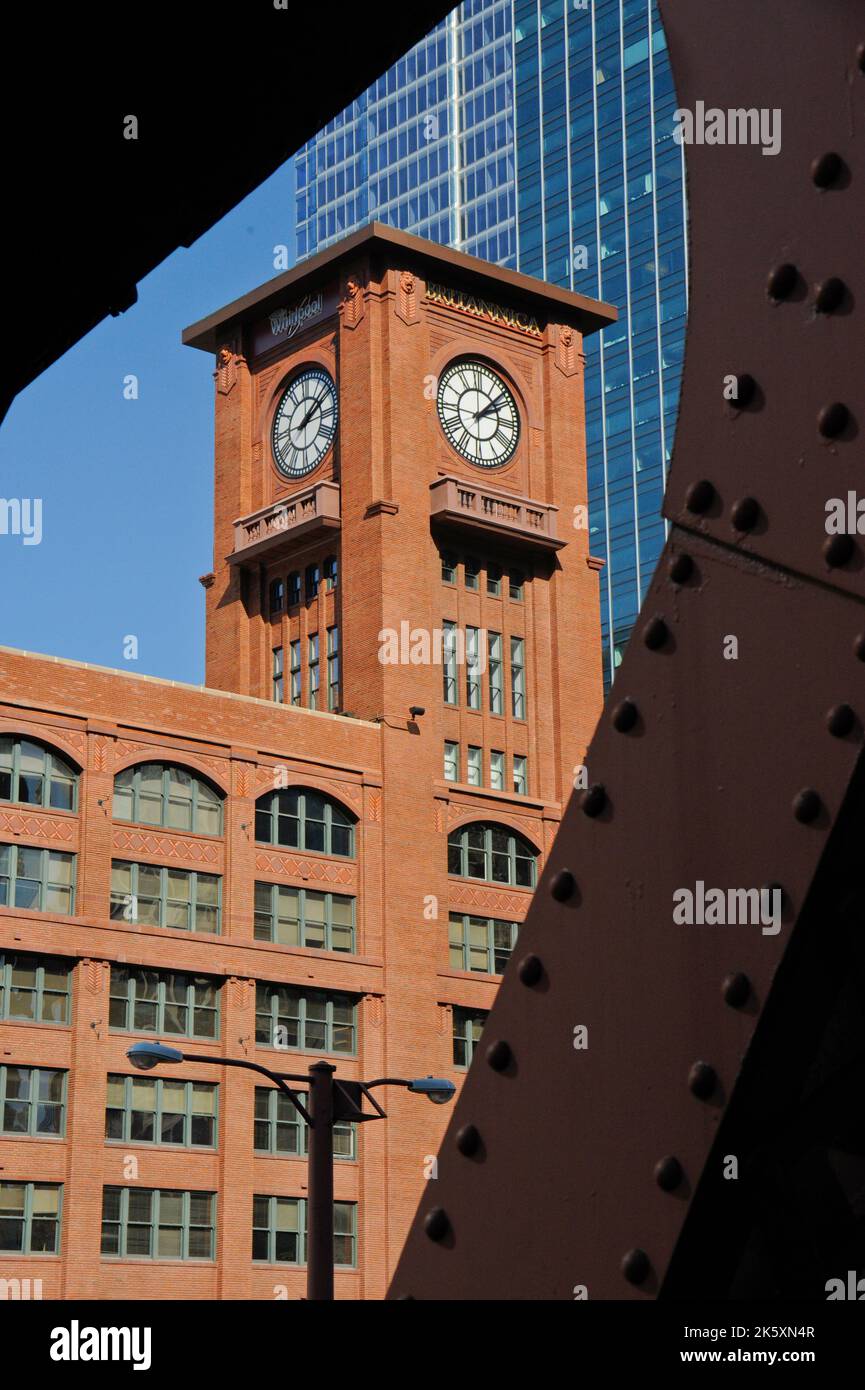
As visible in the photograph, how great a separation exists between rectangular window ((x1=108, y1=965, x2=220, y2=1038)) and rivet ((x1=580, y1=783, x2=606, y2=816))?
47.7m

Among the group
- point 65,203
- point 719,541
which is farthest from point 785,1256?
point 65,203

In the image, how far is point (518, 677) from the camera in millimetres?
62844

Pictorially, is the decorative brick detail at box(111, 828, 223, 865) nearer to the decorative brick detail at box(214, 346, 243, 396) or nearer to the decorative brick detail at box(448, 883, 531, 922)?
the decorative brick detail at box(448, 883, 531, 922)

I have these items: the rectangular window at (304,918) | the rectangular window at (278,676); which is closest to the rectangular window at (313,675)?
the rectangular window at (278,676)

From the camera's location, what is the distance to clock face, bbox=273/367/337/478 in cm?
6456

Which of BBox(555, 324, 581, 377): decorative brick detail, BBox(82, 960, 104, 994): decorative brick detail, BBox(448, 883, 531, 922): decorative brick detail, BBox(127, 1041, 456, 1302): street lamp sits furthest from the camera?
BBox(555, 324, 581, 377): decorative brick detail

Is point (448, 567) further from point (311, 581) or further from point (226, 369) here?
point (226, 369)

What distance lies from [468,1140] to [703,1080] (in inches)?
15.1

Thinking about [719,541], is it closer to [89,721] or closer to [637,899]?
[637,899]

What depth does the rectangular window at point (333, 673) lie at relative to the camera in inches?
2392

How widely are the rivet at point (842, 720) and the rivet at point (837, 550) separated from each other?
184 millimetres

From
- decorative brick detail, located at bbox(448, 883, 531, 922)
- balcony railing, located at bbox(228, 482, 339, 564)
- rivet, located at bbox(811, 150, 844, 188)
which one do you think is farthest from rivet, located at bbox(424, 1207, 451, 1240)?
balcony railing, located at bbox(228, 482, 339, 564)

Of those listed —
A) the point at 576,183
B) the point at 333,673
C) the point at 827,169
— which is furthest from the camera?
the point at 576,183

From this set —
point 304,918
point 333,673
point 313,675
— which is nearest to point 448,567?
point 333,673
